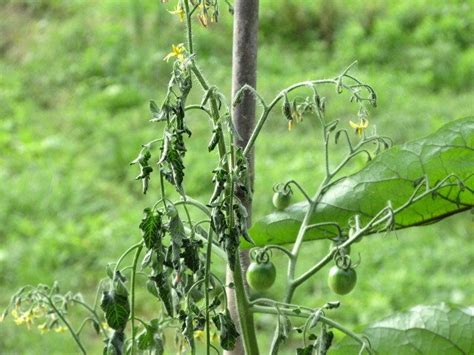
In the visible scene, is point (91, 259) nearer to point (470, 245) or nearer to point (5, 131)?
point (5, 131)

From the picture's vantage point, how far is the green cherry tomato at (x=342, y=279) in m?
0.79

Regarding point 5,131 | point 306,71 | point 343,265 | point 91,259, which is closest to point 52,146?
point 5,131

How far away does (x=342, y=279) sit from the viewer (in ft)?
2.61

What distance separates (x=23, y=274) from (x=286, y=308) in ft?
8.43

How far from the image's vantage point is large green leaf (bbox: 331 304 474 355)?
2.79 feet

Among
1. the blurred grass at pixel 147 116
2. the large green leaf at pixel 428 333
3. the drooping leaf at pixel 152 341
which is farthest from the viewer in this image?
the blurred grass at pixel 147 116

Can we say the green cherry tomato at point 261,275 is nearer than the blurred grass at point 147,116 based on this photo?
Yes

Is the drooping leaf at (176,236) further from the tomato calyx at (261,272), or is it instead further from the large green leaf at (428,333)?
the large green leaf at (428,333)

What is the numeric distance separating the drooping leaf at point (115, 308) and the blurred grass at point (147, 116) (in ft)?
7.11

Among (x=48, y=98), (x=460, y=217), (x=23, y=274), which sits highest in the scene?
(x=48, y=98)

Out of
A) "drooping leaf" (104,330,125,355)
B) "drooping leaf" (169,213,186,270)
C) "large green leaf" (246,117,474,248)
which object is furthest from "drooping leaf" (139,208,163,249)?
"large green leaf" (246,117,474,248)

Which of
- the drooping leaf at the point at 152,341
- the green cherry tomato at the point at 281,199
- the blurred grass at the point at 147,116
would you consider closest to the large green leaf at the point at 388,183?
the green cherry tomato at the point at 281,199

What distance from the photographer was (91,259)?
11.0ft

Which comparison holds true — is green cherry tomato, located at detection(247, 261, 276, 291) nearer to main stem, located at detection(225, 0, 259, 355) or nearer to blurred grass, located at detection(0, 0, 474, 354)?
main stem, located at detection(225, 0, 259, 355)
